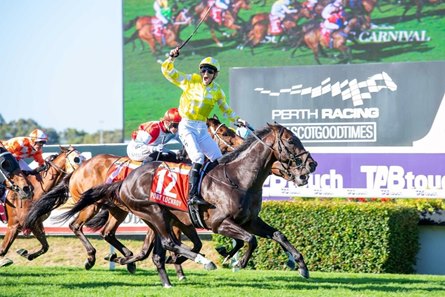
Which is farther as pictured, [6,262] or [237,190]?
[6,262]

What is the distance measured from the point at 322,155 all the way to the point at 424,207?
1.54 meters

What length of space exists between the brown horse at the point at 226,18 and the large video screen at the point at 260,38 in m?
0.03

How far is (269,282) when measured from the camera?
10.1 meters

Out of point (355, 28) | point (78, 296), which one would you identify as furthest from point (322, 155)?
point (355, 28)

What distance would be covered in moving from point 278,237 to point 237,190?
62 centimetres

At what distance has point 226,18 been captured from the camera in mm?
32469

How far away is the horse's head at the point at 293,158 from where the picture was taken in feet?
30.9

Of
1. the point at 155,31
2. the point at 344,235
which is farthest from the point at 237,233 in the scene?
the point at 155,31

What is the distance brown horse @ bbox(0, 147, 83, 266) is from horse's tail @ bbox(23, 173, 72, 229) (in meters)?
1.10

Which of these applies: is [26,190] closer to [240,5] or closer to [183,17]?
[240,5]

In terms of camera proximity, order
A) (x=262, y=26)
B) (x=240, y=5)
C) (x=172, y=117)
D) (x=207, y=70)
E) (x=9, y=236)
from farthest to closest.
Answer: (x=240, y=5) → (x=262, y=26) → (x=9, y=236) → (x=172, y=117) → (x=207, y=70)

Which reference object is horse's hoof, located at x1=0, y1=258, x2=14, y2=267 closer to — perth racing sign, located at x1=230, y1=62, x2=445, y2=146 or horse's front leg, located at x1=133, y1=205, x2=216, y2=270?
horse's front leg, located at x1=133, y1=205, x2=216, y2=270

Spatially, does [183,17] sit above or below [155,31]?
above

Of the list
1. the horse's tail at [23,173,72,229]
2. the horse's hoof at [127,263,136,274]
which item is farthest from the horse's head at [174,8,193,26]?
the horse's hoof at [127,263,136,274]
